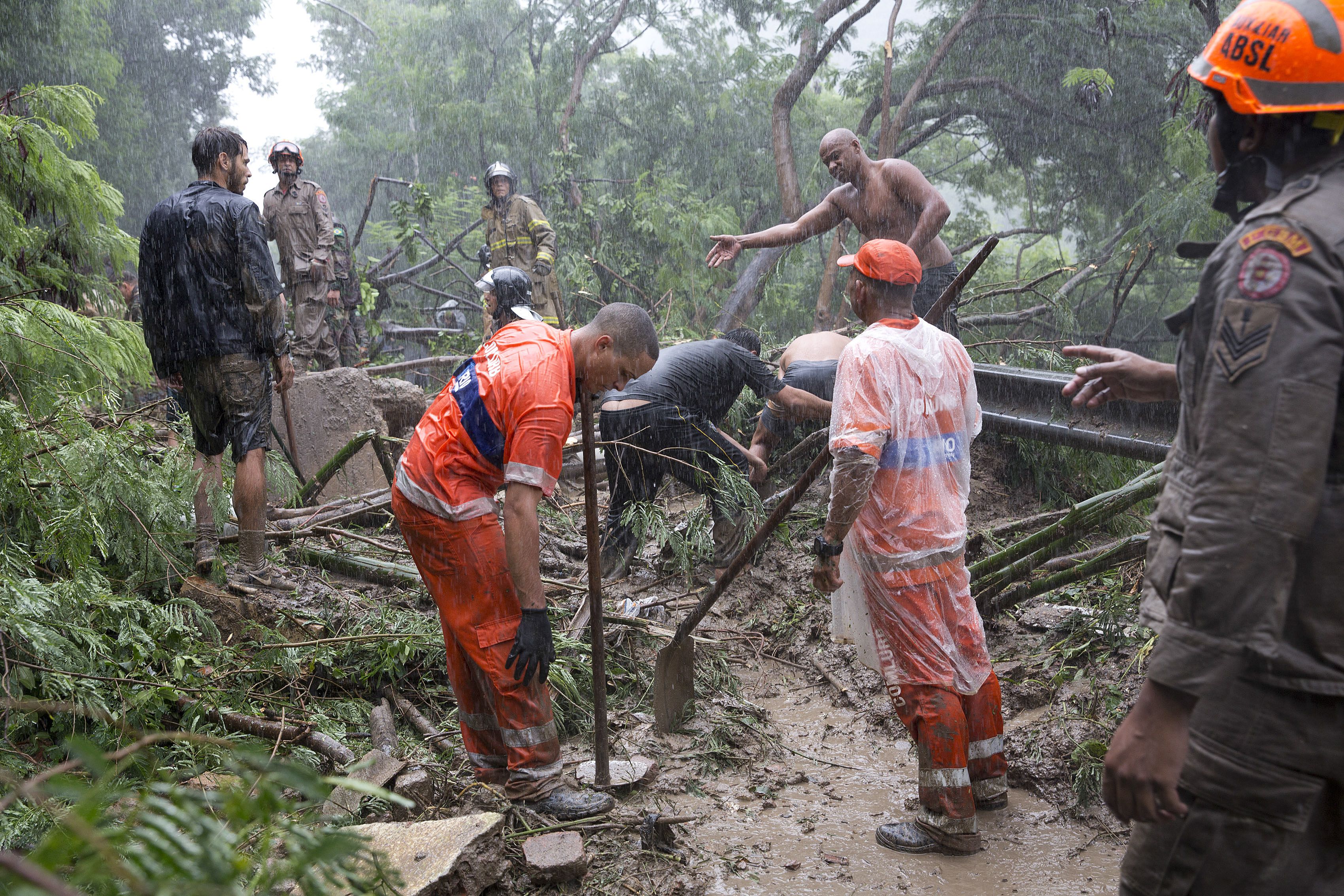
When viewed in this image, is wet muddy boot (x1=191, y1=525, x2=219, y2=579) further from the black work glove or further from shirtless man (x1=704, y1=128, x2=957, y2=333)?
shirtless man (x1=704, y1=128, x2=957, y2=333)

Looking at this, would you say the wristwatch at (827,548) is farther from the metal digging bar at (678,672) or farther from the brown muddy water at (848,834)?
the brown muddy water at (848,834)

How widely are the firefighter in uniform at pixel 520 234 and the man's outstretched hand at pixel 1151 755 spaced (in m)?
8.61

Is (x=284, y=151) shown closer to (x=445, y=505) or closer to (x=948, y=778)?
(x=445, y=505)

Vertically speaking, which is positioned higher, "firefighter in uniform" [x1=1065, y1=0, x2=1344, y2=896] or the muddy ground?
"firefighter in uniform" [x1=1065, y1=0, x2=1344, y2=896]

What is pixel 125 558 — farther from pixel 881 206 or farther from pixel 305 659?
pixel 881 206

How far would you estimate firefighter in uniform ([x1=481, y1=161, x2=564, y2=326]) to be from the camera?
967 centimetres

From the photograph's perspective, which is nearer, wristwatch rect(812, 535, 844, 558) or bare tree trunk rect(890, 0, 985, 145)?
wristwatch rect(812, 535, 844, 558)

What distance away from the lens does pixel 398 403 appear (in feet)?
25.1

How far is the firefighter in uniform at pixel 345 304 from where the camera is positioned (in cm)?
956

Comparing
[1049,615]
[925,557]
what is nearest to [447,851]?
[925,557]

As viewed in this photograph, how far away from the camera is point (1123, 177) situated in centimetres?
1330

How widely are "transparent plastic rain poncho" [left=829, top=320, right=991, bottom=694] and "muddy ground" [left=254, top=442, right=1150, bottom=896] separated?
0.59 metres

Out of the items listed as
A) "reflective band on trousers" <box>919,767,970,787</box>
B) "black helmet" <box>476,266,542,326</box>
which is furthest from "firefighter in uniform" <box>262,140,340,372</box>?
"reflective band on trousers" <box>919,767,970,787</box>

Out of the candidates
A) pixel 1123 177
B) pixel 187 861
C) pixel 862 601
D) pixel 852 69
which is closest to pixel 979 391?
pixel 862 601
